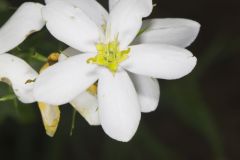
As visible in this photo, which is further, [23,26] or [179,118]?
[179,118]

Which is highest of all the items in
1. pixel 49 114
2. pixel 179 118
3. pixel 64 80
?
pixel 64 80

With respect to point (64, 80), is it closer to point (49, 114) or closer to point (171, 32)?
point (49, 114)

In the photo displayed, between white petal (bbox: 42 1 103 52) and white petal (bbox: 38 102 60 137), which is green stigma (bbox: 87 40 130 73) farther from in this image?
white petal (bbox: 38 102 60 137)

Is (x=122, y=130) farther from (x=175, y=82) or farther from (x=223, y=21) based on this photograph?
(x=223, y=21)

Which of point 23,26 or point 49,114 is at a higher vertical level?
point 23,26

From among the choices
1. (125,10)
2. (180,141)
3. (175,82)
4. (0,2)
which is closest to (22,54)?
(125,10)

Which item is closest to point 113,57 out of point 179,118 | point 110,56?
point 110,56

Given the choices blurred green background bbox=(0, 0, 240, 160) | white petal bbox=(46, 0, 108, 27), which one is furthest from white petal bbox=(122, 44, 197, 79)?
blurred green background bbox=(0, 0, 240, 160)
